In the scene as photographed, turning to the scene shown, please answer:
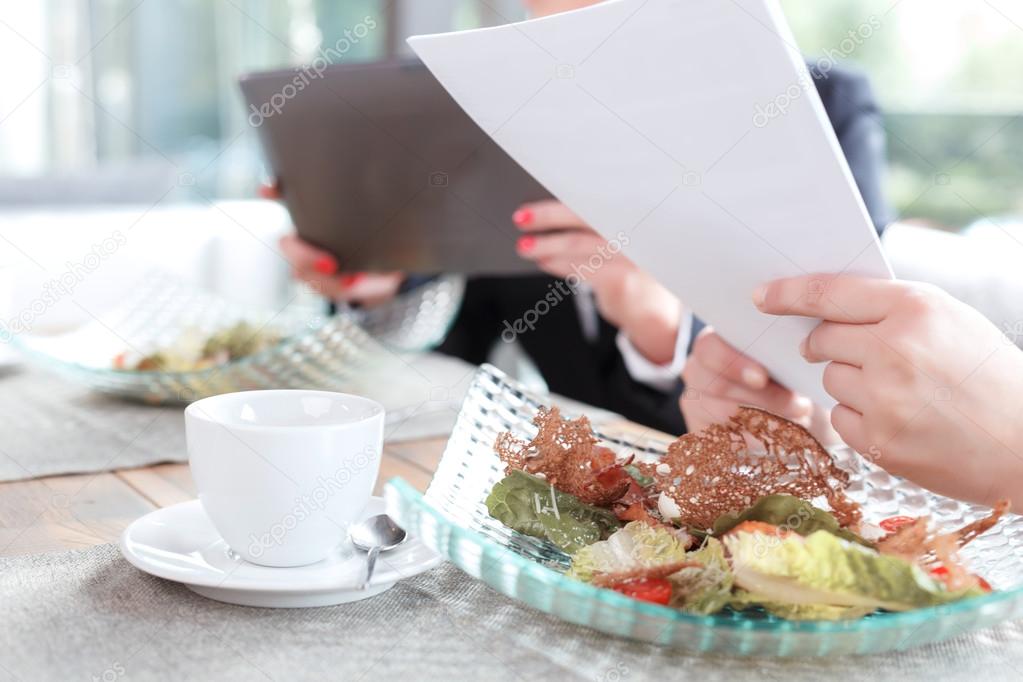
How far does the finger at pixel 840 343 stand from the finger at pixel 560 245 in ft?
2.05

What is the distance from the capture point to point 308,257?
1.55 metres

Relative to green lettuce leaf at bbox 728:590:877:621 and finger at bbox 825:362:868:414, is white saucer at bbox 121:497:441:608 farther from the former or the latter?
finger at bbox 825:362:868:414

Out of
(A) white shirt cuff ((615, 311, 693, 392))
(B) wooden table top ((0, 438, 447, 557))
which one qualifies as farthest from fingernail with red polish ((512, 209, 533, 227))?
(B) wooden table top ((0, 438, 447, 557))

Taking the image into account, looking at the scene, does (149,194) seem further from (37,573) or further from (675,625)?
(675,625)

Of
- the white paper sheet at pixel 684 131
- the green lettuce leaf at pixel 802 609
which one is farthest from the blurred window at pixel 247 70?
the green lettuce leaf at pixel 802 609

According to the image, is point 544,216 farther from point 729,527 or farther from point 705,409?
point 729,527

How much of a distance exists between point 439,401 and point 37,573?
0.62 m

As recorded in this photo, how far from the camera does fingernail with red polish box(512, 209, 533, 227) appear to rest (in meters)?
1.31

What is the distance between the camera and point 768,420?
65 cm

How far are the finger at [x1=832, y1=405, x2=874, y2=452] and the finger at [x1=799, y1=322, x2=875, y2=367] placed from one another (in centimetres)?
4

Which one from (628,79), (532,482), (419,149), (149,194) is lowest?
(149,194)

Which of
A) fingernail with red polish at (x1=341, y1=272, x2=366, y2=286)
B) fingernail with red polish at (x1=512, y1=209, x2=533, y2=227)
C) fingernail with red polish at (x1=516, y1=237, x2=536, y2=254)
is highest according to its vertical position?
fingernail with red polish at (x1=512, y1=209, x2=533, y2=227)

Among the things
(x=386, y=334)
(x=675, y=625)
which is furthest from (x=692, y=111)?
(x=386, y=334)

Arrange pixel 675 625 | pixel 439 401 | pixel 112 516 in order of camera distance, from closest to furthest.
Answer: pixel 675 625
pixel 112 516
pixel 439 401
